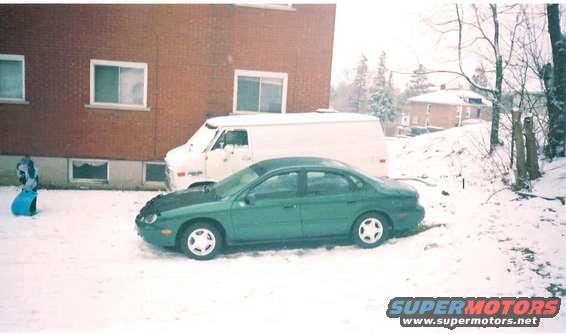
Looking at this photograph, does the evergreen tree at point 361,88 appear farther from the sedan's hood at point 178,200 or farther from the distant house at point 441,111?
the sedan's hood at point 178,200

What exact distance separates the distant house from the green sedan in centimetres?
5140

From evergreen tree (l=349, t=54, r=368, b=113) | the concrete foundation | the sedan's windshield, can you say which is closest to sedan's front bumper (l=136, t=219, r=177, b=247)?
the sedan's windshield

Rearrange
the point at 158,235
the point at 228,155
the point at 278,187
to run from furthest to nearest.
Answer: the point at 228,155
the point at 278,187
the point at 158,235

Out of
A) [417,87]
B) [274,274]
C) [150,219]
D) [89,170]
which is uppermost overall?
[417,87]

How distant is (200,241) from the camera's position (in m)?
7.38

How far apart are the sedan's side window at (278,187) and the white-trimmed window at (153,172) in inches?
264

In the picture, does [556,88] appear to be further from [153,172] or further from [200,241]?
[153,172]

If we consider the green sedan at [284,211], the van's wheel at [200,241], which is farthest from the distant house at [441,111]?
the van's wheel at [200,241]

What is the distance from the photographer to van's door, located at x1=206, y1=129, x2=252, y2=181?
33.5 feet

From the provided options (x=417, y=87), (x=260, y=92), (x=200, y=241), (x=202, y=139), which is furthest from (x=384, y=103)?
(x=200, y=241)

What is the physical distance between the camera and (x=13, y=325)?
5168 millimetres

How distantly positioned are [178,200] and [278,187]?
174cm

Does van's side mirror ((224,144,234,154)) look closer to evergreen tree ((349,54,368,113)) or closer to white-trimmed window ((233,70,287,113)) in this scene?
white-trimmed window ((233,70,287,113))

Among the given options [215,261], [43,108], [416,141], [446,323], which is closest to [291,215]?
[215,261]
